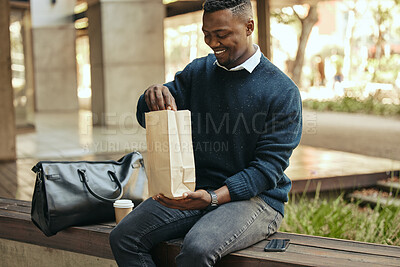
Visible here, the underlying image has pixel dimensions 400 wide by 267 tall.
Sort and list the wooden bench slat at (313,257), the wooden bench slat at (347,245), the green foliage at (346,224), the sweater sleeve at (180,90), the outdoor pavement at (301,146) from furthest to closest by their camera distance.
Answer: the outdoor pavement at (301,146) < the green foliage at (346,224) < the sweater sleeve at (180,90) < the wooden bench slat at (347,245) < the wooden bench slat at (313,257)

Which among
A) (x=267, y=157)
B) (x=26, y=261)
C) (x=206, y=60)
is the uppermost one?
(x=206, y=60)

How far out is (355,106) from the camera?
15875 mm

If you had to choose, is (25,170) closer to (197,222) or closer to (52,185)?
(52,185)

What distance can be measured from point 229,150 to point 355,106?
45.9 feet

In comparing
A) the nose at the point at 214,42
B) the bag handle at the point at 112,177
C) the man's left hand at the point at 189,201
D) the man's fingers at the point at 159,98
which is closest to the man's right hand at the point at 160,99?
the man's fingers at the point at 159,98

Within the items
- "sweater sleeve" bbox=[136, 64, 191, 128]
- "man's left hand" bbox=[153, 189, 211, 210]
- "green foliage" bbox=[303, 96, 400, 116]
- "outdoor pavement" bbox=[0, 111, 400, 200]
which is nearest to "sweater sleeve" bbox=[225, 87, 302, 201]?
"man's left hand" bbox=[153, 189, 211, 210]

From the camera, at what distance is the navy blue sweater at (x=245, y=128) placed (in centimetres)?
246

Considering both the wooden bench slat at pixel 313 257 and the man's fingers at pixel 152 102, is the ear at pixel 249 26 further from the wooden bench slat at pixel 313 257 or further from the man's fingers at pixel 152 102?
the wooden bench slat at pixel 313 257

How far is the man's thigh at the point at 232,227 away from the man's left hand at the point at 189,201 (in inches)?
2.8

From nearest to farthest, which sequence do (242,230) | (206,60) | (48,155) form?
(242,230), (206,60), (48,155)

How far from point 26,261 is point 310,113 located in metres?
13.3

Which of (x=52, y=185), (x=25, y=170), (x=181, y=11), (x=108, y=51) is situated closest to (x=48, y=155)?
(x=25, y=170)

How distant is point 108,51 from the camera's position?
11227 millimetres

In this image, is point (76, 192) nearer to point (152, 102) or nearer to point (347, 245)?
point (152, 102)
